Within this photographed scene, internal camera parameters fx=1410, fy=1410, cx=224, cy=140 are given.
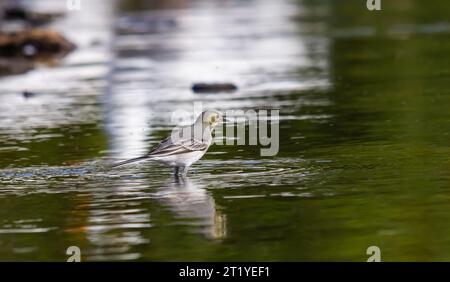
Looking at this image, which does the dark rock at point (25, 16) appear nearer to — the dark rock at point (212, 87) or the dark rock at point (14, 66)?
the dark rock at point (14, 66)

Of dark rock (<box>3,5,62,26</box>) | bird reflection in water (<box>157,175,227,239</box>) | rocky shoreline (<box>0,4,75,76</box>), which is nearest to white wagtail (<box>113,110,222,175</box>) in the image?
bird reflection in water (<box>157,175,227,239</box>)

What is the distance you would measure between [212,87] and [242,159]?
33.4 ft

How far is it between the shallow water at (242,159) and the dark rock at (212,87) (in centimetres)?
31

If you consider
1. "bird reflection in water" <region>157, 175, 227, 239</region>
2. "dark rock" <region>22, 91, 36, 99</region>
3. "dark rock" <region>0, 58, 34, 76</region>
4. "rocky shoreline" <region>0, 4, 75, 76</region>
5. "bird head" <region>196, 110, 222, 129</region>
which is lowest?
"dark rock" <region>22, 91, 36, 99</region>

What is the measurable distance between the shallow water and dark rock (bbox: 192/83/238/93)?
313 mm

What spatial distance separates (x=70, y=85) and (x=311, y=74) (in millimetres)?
5361

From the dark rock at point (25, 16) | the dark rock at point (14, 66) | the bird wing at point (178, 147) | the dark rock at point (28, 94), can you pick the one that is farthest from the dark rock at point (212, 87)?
the dark rock at point (25, 16)

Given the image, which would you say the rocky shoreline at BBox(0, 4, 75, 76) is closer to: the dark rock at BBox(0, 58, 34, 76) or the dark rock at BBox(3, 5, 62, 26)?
the dark rock at BBox(0, 58, 34, 76)

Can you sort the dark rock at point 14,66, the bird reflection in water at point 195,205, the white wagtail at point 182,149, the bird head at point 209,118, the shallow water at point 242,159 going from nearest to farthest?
1. the shallow water at point 242,159
2. the bird reflection in water at point 195,205
3. the white wagtail at point 182,149
4. the bird head at point 209,118
5. the dark rock at point 14,66

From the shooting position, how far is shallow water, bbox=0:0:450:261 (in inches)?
534

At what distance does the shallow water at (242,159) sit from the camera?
534 inches

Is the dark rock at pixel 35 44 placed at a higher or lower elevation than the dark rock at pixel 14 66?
higher

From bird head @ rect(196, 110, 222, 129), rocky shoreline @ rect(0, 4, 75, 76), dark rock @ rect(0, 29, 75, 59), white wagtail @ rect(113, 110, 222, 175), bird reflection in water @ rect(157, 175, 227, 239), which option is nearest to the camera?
bird reflection in water @ rect(157, 175, 227, 239)

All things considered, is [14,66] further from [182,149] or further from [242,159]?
[182,149]
